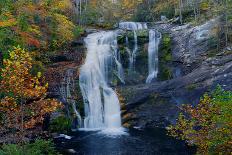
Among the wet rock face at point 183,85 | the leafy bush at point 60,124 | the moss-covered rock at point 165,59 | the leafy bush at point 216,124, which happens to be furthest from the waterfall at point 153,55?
the leafy bush at point 216,124

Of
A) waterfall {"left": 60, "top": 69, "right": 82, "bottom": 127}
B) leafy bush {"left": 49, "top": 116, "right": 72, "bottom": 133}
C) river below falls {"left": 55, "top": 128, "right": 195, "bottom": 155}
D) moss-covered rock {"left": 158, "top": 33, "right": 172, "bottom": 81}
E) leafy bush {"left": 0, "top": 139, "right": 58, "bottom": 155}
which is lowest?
river below falls {"left": 55, "top": 128, "right": 195, "bottom": 155}

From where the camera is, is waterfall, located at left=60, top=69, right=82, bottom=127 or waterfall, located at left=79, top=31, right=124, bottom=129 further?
waterfall, located at left=79, top=31, right=124, bottom=129

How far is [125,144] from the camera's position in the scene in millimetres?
23734

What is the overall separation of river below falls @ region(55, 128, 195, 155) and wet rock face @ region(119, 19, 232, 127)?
162cm

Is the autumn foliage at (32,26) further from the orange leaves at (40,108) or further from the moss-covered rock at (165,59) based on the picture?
the orange leaves at (40,108)

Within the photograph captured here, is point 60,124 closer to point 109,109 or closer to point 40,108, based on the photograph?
point 109,109

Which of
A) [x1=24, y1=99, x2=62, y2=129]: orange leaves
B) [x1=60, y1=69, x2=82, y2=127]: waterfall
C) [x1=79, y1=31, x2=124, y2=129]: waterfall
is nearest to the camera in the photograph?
[x1=24, y1=99, x2=62, y2=129]: orange leaves

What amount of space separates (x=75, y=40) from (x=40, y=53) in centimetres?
558

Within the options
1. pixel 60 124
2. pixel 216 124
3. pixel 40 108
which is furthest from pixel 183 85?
pixel 216 124

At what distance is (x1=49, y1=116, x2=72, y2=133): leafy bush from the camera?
2723cm

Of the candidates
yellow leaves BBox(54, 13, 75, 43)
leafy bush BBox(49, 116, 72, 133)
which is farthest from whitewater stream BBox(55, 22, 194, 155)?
yellow leaves BBox(54, 13, 75, 43)

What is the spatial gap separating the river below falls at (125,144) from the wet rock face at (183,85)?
162 centimetres

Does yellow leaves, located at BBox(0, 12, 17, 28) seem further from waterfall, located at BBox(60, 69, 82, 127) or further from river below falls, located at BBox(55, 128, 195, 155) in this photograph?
river below falls, located at BBox(55, 128, 195, 155)

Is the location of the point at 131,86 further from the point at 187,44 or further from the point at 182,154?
the point at 182,154
